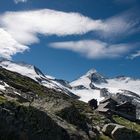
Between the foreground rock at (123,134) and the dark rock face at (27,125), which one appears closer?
the dark rock face at (27,125)

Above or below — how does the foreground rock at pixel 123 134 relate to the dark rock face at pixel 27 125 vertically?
above

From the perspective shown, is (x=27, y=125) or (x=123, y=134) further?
(x=123, y=134)

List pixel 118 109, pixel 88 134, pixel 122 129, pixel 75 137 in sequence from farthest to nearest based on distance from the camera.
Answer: pixel 118 109, pixel 122 129, pixel 88 134, pixel 75 137

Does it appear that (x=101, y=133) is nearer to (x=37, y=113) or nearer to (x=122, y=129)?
(x=122, y=129)

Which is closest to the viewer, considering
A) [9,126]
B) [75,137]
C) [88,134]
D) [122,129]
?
[9,126]

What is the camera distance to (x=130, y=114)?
528ft

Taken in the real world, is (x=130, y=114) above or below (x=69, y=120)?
above

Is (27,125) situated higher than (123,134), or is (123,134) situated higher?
(123,134)

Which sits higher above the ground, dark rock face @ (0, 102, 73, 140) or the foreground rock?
the foreground rock

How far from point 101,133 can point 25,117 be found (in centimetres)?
1487

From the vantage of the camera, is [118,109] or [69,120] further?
[118,109]

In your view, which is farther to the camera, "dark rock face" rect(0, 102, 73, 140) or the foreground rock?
the foreground rock

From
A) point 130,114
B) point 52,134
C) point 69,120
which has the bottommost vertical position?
point 52,134

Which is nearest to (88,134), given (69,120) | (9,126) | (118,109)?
(69,120)
